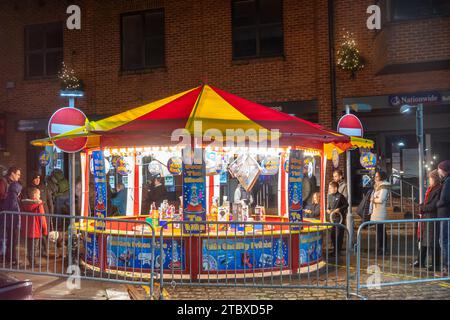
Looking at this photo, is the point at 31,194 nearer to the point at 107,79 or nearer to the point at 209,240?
the point at 209,240

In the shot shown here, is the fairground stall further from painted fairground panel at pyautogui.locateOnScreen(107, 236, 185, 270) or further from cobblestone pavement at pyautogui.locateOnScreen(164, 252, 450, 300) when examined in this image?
cobblestone pavement at pyautogui.locateOnScreen(164, 252, 450, 300)

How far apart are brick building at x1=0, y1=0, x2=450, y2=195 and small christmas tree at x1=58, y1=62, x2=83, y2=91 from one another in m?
0.24

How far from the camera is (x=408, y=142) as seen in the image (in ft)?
47.2

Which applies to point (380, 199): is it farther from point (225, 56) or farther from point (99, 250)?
point (225, 56)

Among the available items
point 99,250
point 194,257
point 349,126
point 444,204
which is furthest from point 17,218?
point 444,204

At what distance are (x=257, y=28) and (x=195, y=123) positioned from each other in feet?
27.0

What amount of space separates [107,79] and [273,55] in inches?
226

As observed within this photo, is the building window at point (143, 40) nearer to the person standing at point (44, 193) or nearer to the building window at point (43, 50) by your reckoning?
the building window at point (43, 50)

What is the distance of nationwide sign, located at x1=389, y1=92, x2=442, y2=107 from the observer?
12039 mm

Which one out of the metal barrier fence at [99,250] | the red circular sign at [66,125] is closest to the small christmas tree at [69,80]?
the red circular sign at [66,125]

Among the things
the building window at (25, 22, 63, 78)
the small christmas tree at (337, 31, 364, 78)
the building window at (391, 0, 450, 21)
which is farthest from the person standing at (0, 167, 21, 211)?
the building window at (391, 0, 450, 21)

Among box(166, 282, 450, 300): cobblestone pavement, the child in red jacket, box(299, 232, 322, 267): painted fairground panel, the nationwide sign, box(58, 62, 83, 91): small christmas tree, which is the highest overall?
box(58, 62, 83, 91): small christmas tree

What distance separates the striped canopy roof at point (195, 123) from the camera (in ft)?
27.1

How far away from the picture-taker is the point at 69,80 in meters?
16.4
